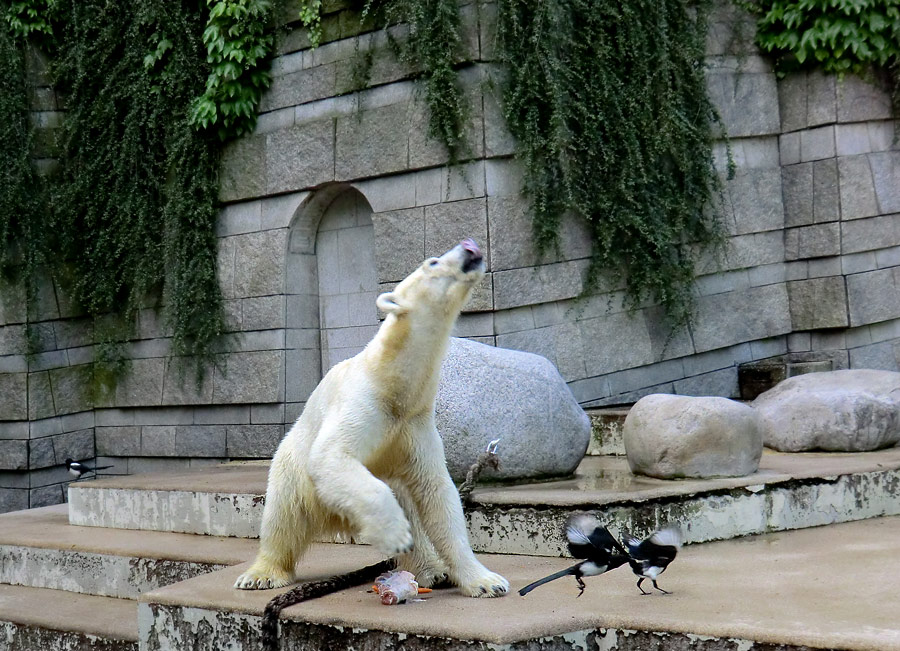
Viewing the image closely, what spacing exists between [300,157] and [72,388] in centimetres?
Answer: 325

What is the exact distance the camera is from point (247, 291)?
8.39m

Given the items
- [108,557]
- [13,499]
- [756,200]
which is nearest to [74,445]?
[13,499]

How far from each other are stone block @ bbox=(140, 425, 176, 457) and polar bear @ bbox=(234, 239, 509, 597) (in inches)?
220

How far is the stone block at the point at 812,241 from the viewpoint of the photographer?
8.23m

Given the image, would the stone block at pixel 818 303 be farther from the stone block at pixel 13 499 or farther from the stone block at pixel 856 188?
the stone block at pixel 13 499

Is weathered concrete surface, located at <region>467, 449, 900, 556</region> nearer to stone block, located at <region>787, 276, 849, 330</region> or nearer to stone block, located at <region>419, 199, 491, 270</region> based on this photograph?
stone block, located at <region>419, 199, 491, 270</region>

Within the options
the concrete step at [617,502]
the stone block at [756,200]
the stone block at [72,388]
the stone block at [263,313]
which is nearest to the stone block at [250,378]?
the stone block at [263,313]

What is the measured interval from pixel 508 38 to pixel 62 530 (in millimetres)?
4448

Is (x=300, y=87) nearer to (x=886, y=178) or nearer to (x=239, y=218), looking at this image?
(x=239, y=218)

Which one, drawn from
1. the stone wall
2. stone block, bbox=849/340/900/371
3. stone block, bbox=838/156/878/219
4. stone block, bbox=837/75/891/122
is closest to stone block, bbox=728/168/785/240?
the stone wall

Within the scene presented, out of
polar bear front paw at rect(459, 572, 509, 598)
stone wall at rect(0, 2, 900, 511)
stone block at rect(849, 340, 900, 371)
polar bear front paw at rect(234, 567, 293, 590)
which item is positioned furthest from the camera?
stone block at rect(849, 340, 900, 371)

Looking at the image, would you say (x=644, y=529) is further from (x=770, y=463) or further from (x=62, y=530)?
(x=62, y=530)

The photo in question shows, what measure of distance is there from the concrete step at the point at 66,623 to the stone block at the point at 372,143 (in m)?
3.72

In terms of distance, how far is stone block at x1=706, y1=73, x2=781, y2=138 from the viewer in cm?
826
